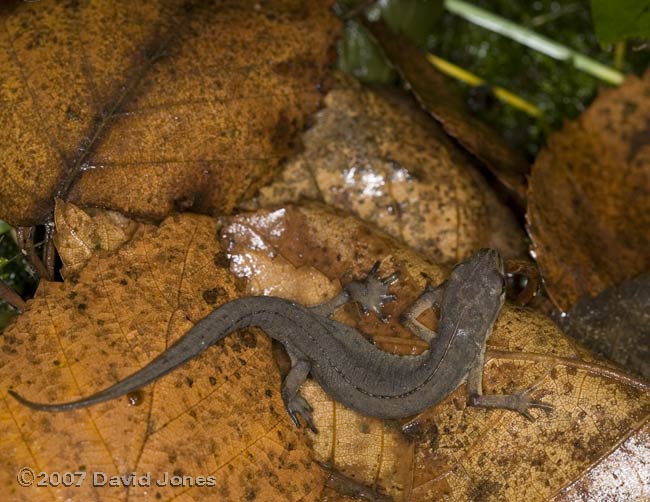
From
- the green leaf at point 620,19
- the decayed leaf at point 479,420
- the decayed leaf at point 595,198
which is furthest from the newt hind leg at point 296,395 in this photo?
the green leaf at point 620,19

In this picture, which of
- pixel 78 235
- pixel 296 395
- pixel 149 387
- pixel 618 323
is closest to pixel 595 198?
pixel 618 323

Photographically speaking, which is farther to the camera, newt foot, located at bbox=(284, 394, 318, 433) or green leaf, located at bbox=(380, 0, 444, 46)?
green leaf, located at bbox=(380, 0, 444, 46)

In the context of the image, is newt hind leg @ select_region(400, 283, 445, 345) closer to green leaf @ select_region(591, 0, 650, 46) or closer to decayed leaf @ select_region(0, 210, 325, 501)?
decayed leaf @ select_region(0, 210, 325, 501)

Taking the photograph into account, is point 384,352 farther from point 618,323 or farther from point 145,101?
point 145,101

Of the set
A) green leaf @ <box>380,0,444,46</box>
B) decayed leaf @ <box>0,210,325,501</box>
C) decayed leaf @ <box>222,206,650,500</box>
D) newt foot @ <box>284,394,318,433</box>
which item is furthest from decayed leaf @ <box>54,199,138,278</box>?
green leaf @ <box>380,0,444,46</box>

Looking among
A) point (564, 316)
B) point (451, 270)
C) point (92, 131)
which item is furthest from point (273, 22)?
point (564, 316)

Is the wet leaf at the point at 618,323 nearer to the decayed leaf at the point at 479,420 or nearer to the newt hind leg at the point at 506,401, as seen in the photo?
the decayed leaf at the point at 479,420
